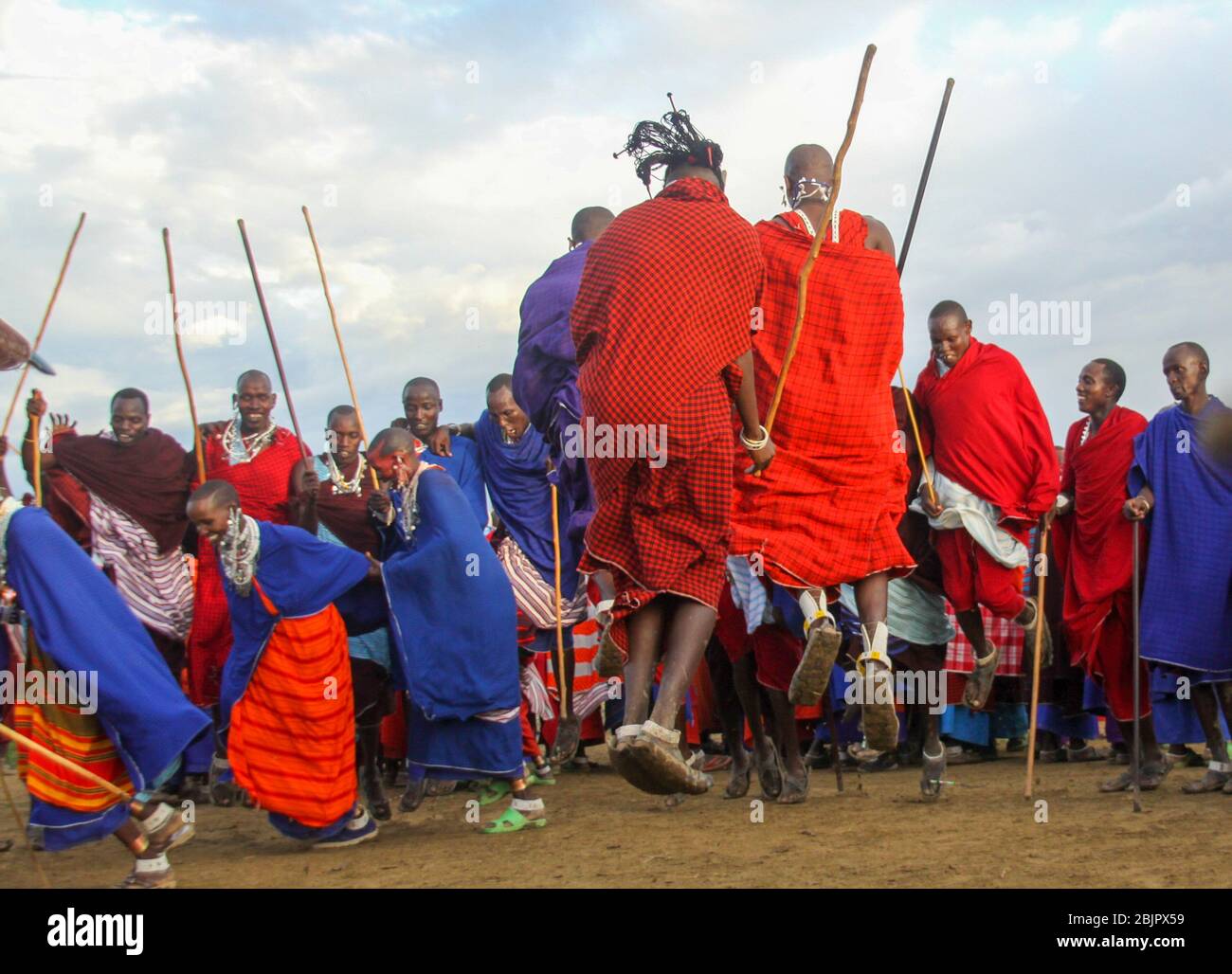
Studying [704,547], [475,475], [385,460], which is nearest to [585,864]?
[704,547]

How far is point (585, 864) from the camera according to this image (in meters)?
6.61

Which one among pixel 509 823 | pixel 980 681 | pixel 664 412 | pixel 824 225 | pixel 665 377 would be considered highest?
pixel 824 225

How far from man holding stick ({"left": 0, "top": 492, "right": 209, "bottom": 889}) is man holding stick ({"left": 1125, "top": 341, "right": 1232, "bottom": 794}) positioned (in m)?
5.49

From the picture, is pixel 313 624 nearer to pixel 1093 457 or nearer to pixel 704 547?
pixel 704 547

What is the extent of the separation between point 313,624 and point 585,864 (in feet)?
6.59

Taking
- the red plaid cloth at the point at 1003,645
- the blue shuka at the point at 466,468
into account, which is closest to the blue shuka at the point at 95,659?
the blue shuka at the point at 466,468

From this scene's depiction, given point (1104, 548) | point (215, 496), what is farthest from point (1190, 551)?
point (215, 496)

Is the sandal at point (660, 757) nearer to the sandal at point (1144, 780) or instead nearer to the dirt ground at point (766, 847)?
the dirt ground at point (766, 847)

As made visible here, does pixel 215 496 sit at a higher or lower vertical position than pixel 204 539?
higher

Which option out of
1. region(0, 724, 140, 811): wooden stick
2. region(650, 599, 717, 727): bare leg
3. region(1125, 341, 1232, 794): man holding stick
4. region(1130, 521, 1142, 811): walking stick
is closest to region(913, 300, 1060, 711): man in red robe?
region(1130, 521, 1142, 811): walking stick

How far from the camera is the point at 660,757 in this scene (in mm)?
5188

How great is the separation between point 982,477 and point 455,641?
10.2 feet

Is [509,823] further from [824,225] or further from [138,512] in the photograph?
[138,512]

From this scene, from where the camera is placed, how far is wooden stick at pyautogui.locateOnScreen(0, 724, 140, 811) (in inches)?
232
